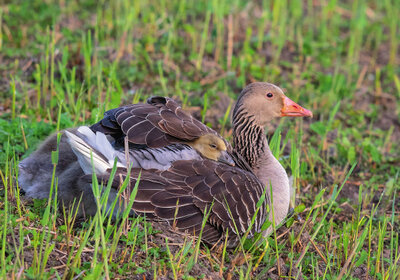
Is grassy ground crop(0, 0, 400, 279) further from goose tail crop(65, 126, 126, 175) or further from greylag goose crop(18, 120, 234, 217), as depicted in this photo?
goose tail crop(65, 126, 126, 175)

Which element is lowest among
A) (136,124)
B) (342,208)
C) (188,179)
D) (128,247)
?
(342,208)

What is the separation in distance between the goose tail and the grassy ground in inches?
16.4

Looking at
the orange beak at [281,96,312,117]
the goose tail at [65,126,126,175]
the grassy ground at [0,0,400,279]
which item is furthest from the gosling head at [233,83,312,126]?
→ the goose tail at [65,126,126,175]

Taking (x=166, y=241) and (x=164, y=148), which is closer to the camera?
(x=166, y=241)

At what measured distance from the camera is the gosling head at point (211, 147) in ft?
16.4

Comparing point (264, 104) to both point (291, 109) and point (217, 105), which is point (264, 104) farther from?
point (217, 105)

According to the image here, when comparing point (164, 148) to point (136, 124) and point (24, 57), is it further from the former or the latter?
point (24, 57)

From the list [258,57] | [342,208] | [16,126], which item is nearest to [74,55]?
[16,126]

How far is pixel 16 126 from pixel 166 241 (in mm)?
2559

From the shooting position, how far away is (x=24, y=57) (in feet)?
26.1

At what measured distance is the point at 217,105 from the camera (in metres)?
7.46

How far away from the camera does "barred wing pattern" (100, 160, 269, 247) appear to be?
14.8 feet

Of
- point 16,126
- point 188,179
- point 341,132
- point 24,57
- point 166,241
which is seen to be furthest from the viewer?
point 24,57

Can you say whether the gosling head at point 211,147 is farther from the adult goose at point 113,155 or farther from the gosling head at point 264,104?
the gosling head at point 264,104
